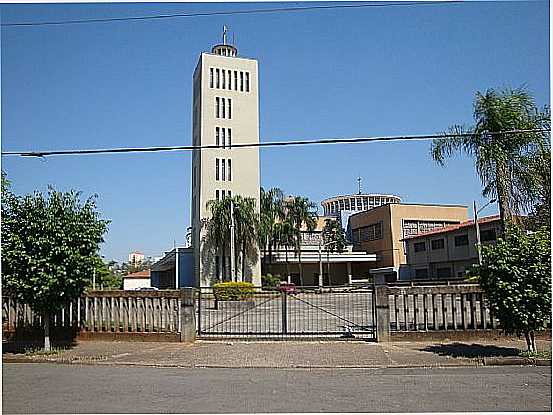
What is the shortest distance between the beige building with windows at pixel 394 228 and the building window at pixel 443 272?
6066mm

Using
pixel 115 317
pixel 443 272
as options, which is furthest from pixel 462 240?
pixel 115 317

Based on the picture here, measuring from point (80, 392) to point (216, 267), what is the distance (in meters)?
43.1

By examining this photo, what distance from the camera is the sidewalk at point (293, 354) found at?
11039 mm

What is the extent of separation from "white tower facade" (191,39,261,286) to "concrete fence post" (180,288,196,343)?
121 feet

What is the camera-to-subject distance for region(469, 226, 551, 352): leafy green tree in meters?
10.9

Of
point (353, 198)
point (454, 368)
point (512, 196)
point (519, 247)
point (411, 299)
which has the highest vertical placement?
point (353, 198)

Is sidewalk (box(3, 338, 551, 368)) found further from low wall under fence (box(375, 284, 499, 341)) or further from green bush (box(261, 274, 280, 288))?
green bush (box(261, 274, 280, 288))

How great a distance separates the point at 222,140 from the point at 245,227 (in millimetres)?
7451

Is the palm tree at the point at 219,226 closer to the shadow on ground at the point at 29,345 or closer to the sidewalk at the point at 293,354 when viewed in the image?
the shadow on ground at the point at 29,345

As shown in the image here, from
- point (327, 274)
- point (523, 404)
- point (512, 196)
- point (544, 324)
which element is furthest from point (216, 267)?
point (523, 404)

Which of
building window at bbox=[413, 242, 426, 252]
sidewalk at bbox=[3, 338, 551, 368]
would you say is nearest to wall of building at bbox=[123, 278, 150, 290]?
building window at bbox=[413, 242, 426, 252]

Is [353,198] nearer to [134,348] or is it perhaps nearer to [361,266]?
[361,266]

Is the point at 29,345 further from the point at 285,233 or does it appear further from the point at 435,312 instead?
the point at 285,233

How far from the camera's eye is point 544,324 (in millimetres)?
11234
